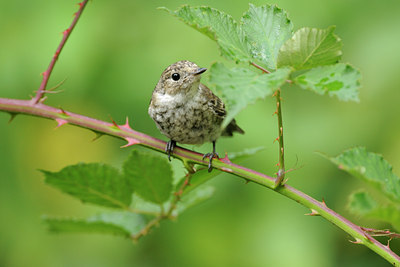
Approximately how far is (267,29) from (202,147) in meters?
2.06

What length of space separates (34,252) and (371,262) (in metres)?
2.48

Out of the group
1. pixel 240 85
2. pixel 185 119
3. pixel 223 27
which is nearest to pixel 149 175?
pixel 223 27

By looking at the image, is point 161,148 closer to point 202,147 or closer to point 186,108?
point 186,108

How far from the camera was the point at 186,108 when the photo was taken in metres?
3.13

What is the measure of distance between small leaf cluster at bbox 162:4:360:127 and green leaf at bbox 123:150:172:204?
2.06 feet

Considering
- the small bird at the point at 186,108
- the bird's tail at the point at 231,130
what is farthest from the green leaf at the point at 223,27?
the bird's tail at the point at 231,130

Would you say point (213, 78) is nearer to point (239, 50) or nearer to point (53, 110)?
point (239, 50)

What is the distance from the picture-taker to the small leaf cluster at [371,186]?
3.48ft

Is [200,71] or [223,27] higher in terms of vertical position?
[223,27]

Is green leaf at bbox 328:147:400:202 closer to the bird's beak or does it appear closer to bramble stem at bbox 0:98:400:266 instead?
bramble stem at bbox 0:98:400:266

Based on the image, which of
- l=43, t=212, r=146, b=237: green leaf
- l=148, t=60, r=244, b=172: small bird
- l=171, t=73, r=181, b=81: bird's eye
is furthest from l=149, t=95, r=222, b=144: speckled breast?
l=43, t=212, r=146, b=237: green leaf

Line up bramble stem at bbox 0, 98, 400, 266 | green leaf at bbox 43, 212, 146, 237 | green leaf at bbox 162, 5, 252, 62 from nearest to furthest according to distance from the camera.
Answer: green leaf at bbox 162, 5, 252, 62 < bramble stem at bbox 0, 98, 400, 266 < green leaf at bbox 43, 212, 146, 237

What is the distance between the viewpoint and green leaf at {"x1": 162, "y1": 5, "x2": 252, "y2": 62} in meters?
1.47

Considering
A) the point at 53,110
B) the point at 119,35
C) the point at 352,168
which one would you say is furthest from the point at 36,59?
the point at 352,168
